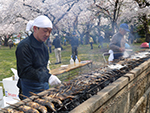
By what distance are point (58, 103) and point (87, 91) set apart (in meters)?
0.61

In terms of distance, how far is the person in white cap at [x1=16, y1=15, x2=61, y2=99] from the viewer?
2.54 metres

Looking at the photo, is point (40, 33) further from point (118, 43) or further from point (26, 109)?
point (118, 43)

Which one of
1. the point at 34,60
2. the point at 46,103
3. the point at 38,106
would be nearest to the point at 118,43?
the point at 34,60

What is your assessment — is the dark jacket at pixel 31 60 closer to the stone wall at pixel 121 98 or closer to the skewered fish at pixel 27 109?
the skewered fish at pixel 27 109

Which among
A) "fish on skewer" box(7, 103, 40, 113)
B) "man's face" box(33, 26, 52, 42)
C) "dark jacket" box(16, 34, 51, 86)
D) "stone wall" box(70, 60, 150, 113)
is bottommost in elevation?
"stone wall" box(70, 60, 150, 113)

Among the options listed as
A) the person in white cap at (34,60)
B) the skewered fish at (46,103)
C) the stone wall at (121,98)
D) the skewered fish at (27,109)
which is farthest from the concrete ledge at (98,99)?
the person in white cap at (34,60)

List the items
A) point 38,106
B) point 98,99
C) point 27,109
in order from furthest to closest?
point 98,99 → point 38,106 → point 27,109

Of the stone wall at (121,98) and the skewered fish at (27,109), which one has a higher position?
the skewered fish at (27,109)

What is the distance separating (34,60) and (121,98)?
6.18 ft

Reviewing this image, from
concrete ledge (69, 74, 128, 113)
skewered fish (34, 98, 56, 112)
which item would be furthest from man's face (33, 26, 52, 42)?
concrete ledge (69, 74, 128, 113)

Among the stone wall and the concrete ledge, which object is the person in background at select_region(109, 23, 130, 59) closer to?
the stone wall

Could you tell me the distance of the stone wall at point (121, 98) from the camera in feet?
6.61

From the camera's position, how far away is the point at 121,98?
9.34 feet

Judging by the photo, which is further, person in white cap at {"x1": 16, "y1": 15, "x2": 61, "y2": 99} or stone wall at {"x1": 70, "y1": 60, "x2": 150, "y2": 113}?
person in white cap at {"x1": 16, "y1": 15, "x2": 61, "y2": 99}
